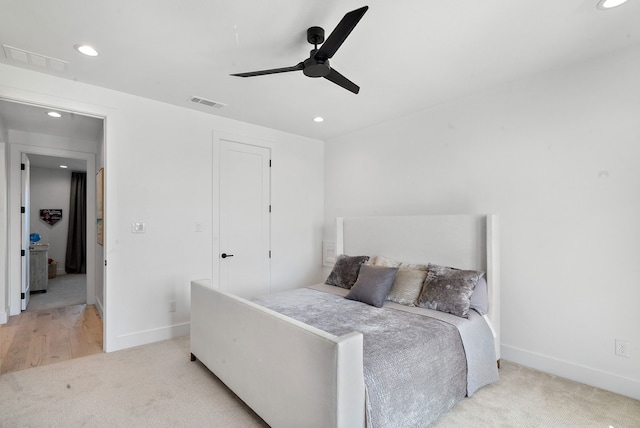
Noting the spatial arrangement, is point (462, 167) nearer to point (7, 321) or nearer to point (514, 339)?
point (514, 339)

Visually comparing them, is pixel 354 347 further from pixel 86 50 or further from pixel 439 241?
pixel 86 50

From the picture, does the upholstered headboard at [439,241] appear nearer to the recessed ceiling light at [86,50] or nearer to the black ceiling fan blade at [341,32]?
the black ceiling fan blade at [341,32]

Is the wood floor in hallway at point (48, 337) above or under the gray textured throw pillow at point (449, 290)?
under

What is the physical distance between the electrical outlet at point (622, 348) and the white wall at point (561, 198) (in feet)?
0.10

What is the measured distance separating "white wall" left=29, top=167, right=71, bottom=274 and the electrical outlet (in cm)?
987

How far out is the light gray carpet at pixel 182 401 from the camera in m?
2.03

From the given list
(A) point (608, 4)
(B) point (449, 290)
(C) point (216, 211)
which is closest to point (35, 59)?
(C) point (216, 211)

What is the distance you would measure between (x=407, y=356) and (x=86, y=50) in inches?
124

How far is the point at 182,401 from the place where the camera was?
226cm

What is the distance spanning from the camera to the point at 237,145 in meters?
4.04

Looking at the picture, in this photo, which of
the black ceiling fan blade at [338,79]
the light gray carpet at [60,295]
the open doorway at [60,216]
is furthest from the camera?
the open doorway at [60,216]

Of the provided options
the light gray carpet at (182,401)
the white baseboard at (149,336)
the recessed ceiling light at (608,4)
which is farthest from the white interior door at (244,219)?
the recessed ceiling light at (608,4)

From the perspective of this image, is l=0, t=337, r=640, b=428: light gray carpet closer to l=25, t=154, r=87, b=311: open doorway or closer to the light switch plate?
the light switch plate

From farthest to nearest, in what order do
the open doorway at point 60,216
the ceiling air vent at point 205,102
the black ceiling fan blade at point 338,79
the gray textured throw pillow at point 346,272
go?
the open doorway at point 60,216 < the gray textured throw pillow at point 346,272 < the ceiling air vent at point 205,102 < the black ceiling fan blade at point 338,79
